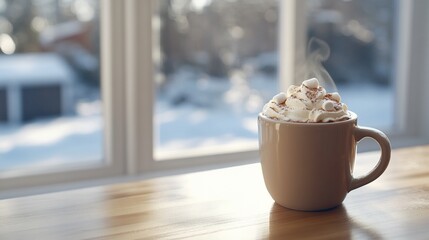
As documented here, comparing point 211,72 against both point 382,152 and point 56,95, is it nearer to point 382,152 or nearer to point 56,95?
point 56,95

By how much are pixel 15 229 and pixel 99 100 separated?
1.05m

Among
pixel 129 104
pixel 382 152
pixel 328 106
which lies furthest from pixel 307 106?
pixel 129 104

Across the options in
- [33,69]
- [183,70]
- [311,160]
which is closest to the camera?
[311,160]

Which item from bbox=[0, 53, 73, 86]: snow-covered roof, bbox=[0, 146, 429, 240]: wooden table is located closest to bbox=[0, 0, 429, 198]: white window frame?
bbox=[0, 53, 73, 86]: snow-covered roof

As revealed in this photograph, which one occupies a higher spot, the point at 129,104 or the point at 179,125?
the point at 129,104

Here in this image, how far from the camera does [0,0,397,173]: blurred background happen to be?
1.82m

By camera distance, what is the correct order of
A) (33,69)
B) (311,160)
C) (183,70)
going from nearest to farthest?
1. (311,160)
2. (33,69)
3. (183,70)

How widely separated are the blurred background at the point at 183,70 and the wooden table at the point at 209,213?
858mm

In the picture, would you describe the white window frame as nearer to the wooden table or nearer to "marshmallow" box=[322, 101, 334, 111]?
the wooden table

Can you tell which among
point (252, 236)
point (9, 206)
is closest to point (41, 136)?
point (9, 206)

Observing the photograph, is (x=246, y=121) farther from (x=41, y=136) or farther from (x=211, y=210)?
(x=211, y=210)

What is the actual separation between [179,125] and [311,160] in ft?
3.87

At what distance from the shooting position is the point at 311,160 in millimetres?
912

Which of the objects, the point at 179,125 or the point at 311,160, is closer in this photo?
the point at 311,160
